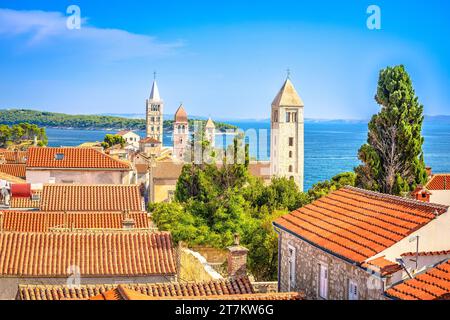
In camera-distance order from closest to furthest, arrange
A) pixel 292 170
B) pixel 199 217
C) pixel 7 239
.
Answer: pixel 7 239, pixel 199 217, pixel 292 170

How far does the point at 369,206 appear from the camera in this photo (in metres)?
15.1

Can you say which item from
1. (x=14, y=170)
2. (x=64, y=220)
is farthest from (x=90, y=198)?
(x=14, y=170)

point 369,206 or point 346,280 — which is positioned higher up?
point 369,206

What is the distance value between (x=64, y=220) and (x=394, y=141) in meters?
12.7

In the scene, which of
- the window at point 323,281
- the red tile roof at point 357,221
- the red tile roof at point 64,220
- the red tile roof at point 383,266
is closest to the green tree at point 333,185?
the red tile roof at point 64,220

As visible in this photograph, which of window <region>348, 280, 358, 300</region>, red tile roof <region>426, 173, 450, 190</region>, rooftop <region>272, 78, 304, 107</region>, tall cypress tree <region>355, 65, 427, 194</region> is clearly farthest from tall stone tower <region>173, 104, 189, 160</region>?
window <region>348, 280, 358, 300</region>

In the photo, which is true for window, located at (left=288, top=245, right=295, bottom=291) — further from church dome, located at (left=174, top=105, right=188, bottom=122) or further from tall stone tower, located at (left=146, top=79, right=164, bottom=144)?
tall stone tower, located at (left=146, top=79, right=164, bottom=144)

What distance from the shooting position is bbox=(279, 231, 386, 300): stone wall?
12234mm

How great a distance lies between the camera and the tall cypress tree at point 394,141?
27531mm

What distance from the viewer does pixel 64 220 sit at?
22.9 meters

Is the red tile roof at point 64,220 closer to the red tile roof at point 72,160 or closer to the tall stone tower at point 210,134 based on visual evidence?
the red tile roof at point 72,160
